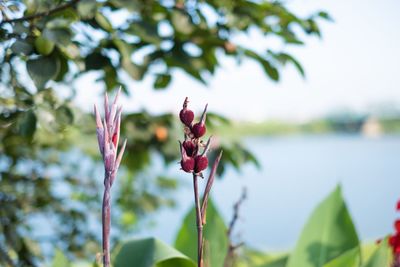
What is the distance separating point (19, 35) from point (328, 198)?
0.44 metres

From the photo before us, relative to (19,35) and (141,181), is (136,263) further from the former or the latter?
(141,181)

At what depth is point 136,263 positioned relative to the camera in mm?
612

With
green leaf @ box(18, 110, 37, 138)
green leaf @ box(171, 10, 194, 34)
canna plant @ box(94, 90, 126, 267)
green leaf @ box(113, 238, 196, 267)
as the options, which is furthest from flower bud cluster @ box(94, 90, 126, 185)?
green leaf @ box(171, 10, 194, 34)

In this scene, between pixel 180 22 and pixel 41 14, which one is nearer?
pixel 41 14

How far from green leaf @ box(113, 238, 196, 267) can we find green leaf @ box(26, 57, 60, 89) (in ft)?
0.73

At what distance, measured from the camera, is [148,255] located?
604 mm

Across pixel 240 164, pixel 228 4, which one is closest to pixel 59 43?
pixel 228 4

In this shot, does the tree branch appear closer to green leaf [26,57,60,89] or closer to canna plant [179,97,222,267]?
green leaf [26,57,60,89]

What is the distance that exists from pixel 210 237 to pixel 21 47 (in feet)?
1.08

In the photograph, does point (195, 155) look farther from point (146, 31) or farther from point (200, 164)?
point (146, 31)

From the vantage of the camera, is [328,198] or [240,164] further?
[240,164]

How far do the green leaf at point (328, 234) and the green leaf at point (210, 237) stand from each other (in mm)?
92

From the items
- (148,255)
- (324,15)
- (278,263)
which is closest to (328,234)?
(278,263)

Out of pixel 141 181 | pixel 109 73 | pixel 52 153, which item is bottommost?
pixel 141 181
